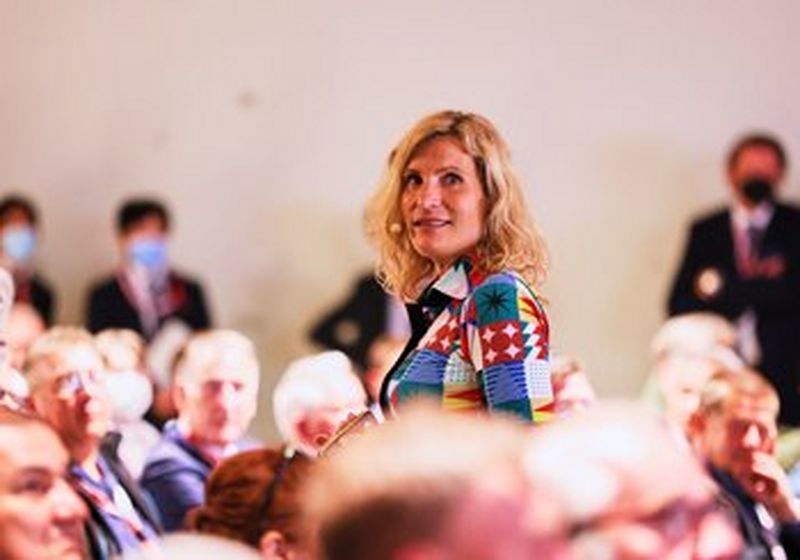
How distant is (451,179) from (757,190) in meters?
5.41

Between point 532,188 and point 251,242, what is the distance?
51.5 inches

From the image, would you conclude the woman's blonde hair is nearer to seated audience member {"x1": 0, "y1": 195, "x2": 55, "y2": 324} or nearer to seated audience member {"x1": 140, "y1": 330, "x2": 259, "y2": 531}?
seated audience member {"x1": 140, "y1": 330, "x2": 259, "y2": 531}

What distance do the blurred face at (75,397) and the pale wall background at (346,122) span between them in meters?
4.52

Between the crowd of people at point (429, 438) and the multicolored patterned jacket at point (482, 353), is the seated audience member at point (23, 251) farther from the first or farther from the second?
the multicolored patterned jacket at point (482, 353)

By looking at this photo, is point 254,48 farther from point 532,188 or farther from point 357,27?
point 532,188

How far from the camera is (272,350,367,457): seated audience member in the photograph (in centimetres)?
466

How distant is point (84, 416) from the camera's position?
15.1ft

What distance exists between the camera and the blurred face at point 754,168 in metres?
8.95

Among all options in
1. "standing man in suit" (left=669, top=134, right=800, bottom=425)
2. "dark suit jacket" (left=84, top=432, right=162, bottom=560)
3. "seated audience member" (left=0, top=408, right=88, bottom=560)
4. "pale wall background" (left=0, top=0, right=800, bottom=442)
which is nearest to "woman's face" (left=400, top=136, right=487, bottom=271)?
"dark suit jacket" (left=84, top=432, right=162, bottom=560)

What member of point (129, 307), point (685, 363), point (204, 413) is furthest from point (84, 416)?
point (129, 307)

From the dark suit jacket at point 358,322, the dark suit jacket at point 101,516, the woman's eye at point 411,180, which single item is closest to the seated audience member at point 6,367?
the dark suit jacket at point 101,516

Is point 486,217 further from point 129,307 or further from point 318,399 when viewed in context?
point 129,307

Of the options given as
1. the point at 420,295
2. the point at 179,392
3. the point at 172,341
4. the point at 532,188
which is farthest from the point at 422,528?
the point at 532,188

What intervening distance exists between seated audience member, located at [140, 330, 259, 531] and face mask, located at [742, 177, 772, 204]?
386cm
